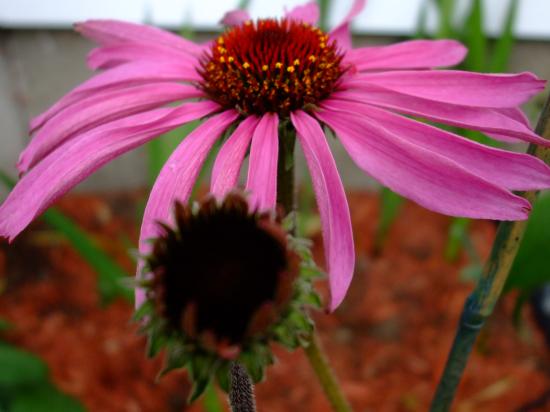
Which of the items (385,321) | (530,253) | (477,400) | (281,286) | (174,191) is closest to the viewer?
(281,286)

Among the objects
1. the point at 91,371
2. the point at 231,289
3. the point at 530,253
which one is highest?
the point at 231,289

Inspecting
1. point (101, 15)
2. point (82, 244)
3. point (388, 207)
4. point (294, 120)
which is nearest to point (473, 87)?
point (294, 120)

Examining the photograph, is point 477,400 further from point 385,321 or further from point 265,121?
point 265,121

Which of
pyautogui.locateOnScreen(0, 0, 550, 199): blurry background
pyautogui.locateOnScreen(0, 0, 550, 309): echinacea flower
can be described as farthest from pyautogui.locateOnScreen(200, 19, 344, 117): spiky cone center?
pyautogui.locateOnScreen(0, 0, 550, 199): blurry background

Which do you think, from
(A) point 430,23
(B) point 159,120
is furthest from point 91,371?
(A) point 430,23

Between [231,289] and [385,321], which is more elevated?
[231,289]

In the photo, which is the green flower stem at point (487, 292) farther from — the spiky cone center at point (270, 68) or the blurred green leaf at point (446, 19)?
the blurred green leaf at point (446, 19)
